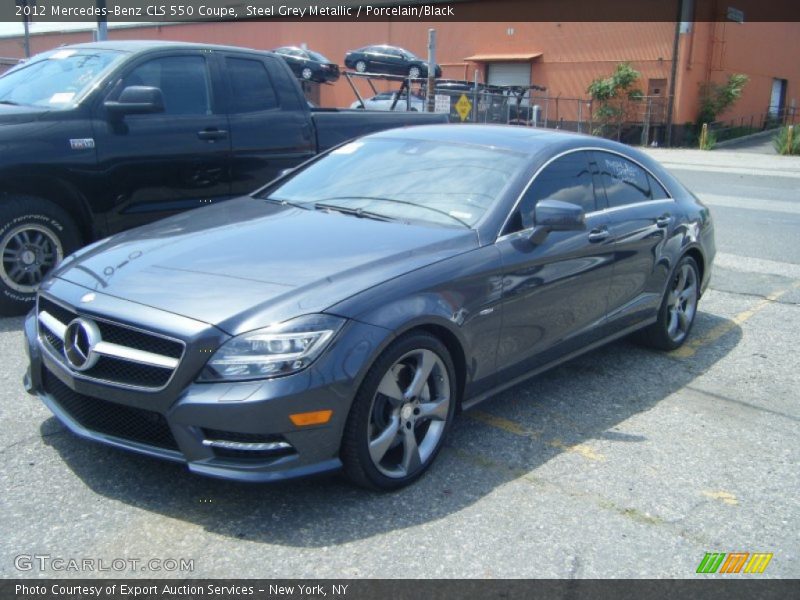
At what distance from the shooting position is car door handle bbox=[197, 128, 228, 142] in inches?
256

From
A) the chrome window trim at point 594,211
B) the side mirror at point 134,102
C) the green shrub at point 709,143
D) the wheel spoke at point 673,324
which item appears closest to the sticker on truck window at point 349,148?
the chrome window trim at point 594,211

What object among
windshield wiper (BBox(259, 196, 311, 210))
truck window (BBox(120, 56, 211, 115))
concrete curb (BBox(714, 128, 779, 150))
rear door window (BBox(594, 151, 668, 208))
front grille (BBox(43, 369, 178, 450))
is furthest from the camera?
concrete curb (BBox(714, 128, 779, 150))

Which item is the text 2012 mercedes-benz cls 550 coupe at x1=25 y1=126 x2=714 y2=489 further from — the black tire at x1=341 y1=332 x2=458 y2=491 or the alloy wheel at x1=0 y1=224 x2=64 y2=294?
the alloy wheel at x1=0 y1=224 x2=64 y2=294

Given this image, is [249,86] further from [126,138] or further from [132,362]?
[132,362]

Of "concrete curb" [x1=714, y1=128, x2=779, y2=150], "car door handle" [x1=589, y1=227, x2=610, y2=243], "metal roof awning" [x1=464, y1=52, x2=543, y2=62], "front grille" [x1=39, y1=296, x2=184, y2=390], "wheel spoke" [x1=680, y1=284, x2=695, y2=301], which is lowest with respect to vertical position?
"concrete curb" [x1=714, y1=128, x2=779, y2=150]

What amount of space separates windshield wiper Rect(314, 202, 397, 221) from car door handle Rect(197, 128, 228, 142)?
239 centimetres

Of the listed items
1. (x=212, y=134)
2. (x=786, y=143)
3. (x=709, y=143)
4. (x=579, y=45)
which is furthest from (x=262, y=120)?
(x=579, y=45)

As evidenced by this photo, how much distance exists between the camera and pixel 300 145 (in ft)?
23.7

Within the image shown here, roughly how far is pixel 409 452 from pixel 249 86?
4.42 meters

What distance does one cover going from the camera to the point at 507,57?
3819 cm

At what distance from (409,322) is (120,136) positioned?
3627mm

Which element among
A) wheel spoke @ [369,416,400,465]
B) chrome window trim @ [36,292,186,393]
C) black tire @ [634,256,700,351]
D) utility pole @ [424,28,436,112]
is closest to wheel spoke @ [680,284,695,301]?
black tire @ [634,256,700,351]

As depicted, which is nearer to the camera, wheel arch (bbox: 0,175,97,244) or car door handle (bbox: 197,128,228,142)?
wheel arch (bbox: 0,175,97,244)

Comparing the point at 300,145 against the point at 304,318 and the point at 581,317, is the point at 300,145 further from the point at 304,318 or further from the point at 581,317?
the point at 304,318
